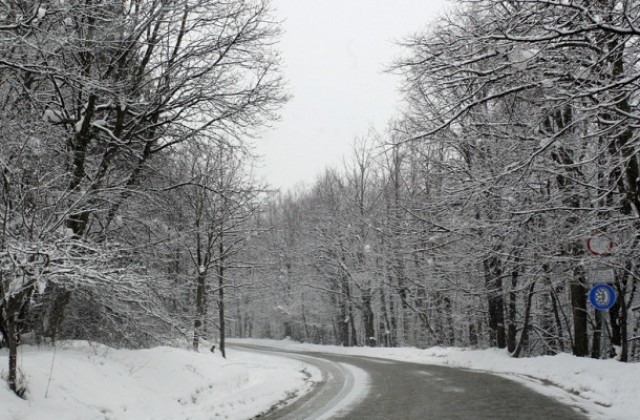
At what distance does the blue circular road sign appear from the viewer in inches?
449

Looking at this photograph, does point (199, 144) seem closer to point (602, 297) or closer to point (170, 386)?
point (170, 386)

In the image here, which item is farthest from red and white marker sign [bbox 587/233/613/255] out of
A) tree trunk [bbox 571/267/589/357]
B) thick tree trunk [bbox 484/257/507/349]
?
thick tree trunk [bbox 484/257/507/349]

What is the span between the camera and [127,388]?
9.72 m

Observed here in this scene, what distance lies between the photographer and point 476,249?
18.2 metres

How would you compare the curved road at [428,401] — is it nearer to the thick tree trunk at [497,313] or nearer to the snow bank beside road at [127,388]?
the snow bank beside road at [127,388]

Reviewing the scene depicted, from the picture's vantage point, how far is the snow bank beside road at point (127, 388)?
8008 millimetres

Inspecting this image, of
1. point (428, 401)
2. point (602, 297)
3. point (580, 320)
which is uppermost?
point (602, 297)

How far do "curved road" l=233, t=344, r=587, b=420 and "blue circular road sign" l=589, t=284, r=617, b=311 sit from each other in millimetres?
2170

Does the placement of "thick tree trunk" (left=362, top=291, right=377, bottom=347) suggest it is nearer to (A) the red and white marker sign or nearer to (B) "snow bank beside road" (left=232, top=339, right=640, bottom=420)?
(B) "snow bank beside road" (left=232, top=339, right=640, bottom=420)

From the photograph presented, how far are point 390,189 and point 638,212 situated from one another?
1072 inches

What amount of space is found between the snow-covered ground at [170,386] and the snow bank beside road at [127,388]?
0.05 feet

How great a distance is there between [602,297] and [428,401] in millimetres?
4168

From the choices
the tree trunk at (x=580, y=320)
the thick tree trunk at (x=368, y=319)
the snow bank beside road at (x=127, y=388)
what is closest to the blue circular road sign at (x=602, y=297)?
the tree trunk at (x=580, y=320)

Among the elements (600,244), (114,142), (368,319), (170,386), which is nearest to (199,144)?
(114,142)
